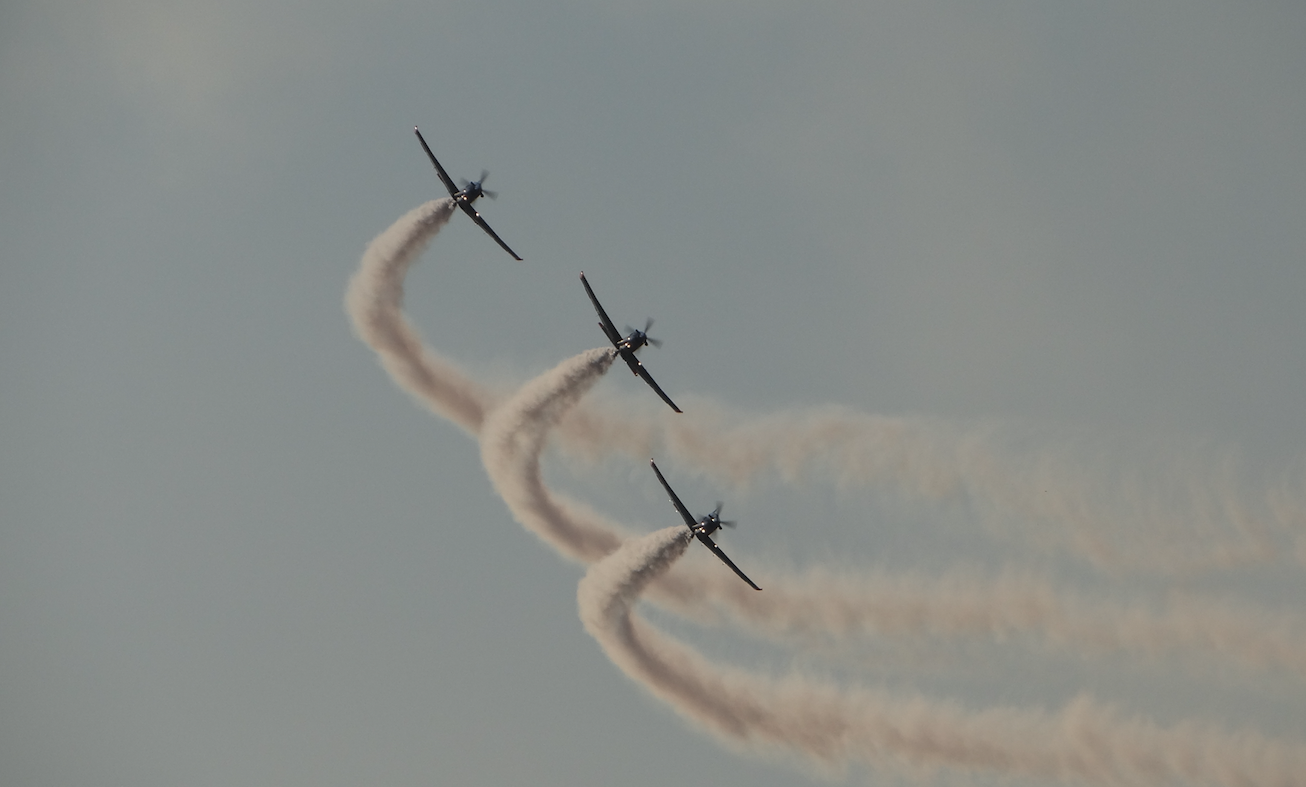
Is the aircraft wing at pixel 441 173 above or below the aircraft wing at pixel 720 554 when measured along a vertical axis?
above

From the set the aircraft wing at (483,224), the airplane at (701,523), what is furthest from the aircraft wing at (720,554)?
the aircraft wing at (483,224)

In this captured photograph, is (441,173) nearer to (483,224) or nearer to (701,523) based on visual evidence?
(483,224)

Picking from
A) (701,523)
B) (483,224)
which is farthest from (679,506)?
(483,224)

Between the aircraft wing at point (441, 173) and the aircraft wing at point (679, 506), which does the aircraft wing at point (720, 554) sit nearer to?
the aircraft wing at point (679, 506)

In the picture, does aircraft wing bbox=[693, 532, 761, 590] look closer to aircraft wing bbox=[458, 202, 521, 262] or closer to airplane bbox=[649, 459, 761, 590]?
airplane bbox=[649, 459, 761, 590]

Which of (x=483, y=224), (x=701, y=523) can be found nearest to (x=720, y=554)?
(x=701, y=523)

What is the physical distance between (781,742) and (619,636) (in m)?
10.0

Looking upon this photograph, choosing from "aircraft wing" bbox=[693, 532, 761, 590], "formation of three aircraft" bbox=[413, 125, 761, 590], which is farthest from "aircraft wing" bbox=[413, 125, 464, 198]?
"aircraft wing" bbox=[693, 532, 761, 590]

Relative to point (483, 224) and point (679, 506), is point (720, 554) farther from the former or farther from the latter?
point (483, 224)

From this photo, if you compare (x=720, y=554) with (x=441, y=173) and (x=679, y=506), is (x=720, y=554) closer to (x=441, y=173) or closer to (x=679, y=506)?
(x=679, y=506)

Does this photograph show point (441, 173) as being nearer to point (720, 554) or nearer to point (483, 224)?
point (483, 224)

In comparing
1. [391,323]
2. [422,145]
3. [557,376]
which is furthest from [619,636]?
[422,145]

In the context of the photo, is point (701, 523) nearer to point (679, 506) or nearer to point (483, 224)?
point (679, 506)

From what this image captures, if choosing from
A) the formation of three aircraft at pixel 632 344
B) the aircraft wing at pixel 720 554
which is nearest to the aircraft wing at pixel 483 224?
the formation of three aircraft at pixel 632 344
